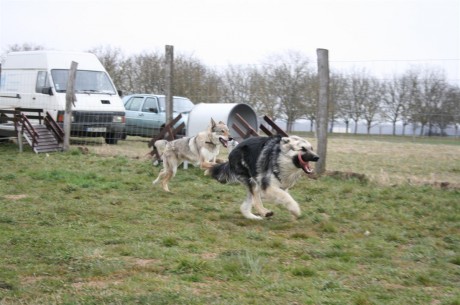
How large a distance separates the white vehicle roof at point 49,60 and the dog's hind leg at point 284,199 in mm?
11380

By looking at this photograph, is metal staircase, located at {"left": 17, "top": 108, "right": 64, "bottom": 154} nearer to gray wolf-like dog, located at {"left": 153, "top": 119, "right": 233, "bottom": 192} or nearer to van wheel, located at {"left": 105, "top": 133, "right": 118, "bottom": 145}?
van wheel, located at {"left": 105, "top": 133, "right": 118, "bottom": 145}

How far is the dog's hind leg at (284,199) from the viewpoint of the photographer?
7.27 m

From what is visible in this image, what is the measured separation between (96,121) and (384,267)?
12.7 m

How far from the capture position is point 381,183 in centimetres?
1030

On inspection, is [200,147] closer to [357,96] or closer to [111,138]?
[111,138]

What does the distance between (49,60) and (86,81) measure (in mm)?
1185

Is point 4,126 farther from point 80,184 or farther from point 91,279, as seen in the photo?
point 91,279

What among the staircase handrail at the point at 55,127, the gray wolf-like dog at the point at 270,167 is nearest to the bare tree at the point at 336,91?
the staircase handrail at the point at 55,127

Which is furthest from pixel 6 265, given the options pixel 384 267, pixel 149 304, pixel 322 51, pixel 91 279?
pixel 322 51

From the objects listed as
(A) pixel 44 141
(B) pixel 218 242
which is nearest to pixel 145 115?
(A) pixel 44 141

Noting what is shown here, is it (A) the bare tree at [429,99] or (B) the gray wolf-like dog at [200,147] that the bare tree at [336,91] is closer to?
(A) the bare tree at [429,99]

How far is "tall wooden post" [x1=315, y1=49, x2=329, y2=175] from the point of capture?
36.9ft

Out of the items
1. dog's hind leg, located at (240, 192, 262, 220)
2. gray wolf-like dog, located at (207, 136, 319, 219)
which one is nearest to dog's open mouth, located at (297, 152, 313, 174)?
gray wolf-like dog, located at (207, 136, 319, 219)

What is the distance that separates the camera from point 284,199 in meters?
7.27
